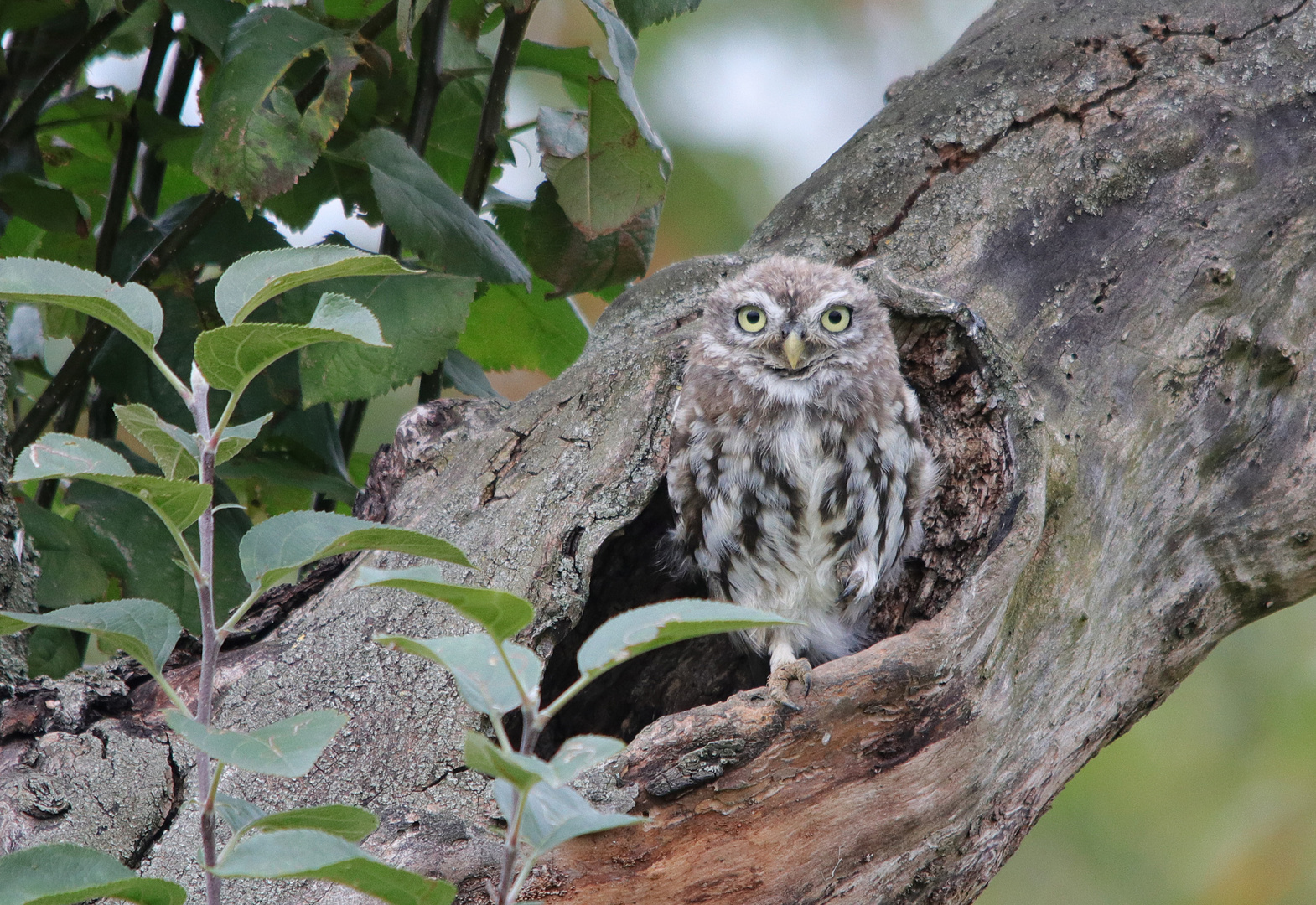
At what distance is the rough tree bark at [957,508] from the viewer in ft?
6.67

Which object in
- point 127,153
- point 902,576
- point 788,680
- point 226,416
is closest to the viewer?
point 226,416

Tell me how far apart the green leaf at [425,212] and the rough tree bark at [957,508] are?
387mm

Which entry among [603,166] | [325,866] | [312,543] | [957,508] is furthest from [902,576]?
[325,866]

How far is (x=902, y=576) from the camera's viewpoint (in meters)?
3.16

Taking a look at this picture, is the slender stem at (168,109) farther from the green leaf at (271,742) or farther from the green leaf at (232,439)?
the green leaf at (271,742)

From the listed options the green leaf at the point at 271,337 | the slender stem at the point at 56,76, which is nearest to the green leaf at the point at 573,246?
the slender stem at the point at 56,76

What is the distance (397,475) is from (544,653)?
2.17 feet

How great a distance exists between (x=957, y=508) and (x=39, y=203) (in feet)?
7.74

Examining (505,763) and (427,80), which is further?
(427,80)

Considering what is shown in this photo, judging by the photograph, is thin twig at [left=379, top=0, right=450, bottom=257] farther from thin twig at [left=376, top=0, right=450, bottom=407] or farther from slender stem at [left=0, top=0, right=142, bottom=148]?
slender stem at [left=0, top=0, right=142, bottom=148]

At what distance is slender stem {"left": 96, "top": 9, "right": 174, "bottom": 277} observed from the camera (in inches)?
109

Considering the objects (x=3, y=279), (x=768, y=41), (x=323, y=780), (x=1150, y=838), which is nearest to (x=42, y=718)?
(x=323, y=780)

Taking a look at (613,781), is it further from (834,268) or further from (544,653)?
(834,268)

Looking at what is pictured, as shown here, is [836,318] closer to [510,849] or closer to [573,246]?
[573,246]
